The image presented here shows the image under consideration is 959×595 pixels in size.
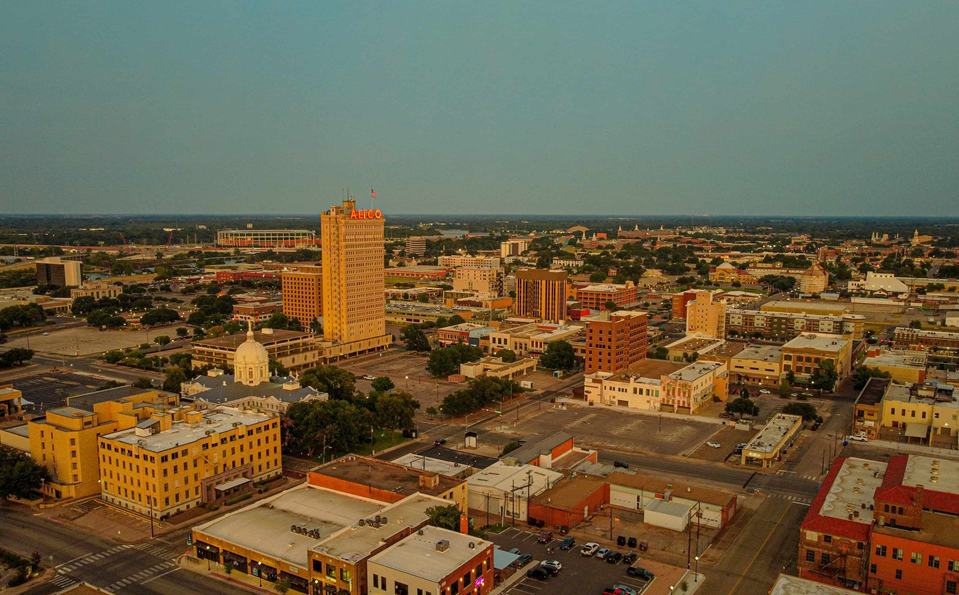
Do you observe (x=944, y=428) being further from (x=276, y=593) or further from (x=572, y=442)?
(x=276, y=593)

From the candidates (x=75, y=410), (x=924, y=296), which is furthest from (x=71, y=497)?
(x=924, y=296)

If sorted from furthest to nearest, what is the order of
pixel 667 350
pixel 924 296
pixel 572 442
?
pixel 924 296 → pixel 667 350 → pixel 572 442

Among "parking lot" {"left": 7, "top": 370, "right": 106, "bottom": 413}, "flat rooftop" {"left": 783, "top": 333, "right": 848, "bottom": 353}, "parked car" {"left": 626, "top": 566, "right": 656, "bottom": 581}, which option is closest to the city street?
"parked car" {"left": 626, "top": 566, "right": 656, "bottom": 581}

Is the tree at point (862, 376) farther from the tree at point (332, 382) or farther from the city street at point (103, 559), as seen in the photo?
the city street at point (103, 559)

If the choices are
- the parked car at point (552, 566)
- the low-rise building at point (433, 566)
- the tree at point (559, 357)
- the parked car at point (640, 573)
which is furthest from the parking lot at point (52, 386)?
the parked car at point (640, 573)

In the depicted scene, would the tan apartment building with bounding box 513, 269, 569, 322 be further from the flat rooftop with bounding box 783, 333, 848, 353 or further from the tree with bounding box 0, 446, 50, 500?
the tree with bounding box 0, 446, 50, 500

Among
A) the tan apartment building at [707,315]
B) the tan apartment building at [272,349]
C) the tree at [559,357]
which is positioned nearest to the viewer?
the tan apartment building at [272,349]
